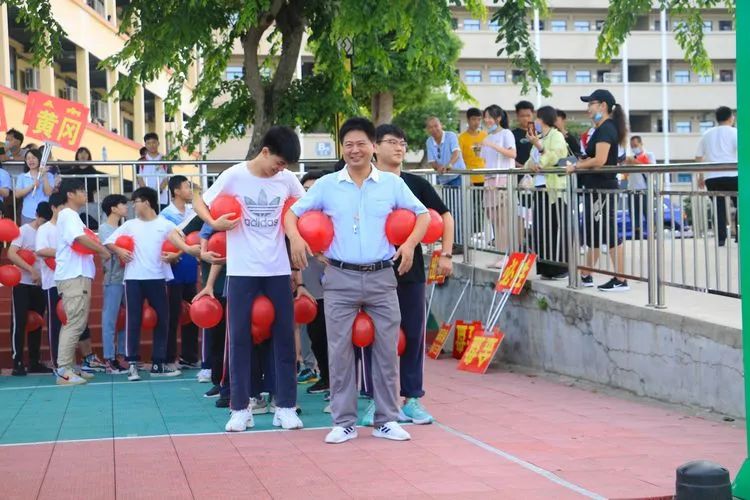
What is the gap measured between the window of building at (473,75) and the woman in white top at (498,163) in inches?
1967

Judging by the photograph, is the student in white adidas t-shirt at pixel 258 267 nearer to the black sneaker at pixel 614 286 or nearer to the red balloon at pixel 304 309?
the red balloon at pixel 304 309

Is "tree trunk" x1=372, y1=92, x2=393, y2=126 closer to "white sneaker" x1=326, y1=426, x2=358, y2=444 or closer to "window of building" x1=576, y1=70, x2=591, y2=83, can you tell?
"white sneaker" x1=326, y1=426, x2=358, y2=444

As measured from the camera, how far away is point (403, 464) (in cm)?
667

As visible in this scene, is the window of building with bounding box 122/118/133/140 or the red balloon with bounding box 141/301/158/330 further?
the window of building with bounding box 122/118/133/140

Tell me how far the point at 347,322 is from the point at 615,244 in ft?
11.5

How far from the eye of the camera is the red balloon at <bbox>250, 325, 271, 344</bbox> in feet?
26.4

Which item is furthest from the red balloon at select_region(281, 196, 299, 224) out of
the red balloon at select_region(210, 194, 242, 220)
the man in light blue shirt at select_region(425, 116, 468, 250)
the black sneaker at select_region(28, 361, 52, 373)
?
the man in light blue shirt at select_region(425, 116, 468, 250)

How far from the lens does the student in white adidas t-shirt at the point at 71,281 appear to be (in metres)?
11.3

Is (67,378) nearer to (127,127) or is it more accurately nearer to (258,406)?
(258,406)

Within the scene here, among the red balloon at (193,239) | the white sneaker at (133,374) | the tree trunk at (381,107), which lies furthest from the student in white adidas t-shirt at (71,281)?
the tree trunk at (381,107)

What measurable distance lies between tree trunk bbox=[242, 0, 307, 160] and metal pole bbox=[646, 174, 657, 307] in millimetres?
7331

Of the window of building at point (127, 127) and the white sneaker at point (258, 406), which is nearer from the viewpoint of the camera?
the white sneaker at point (258, 406)

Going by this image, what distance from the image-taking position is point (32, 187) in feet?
48.4

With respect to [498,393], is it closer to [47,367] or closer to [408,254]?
[408,254]
